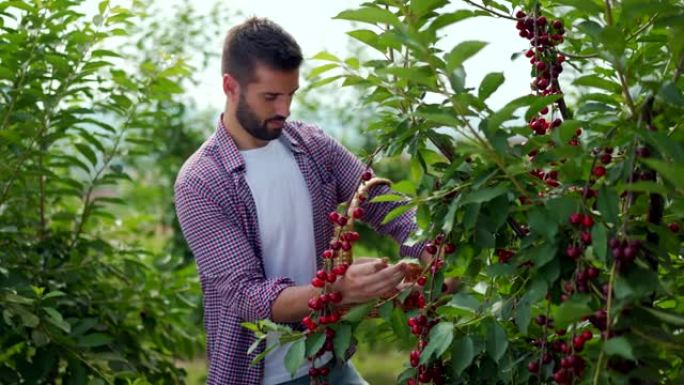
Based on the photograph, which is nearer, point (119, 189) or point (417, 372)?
point (417, 372)

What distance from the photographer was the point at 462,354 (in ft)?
6.72

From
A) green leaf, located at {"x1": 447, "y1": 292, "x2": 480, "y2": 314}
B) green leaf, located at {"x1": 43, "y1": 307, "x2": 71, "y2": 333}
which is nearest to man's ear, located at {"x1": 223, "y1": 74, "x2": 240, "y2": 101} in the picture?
green leaf, located at {"x1": 43, "y1": 307, "x2": 71, "y2": 333}

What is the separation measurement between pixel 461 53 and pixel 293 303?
882 millimetres

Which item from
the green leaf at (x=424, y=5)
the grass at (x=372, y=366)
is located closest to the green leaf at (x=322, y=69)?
the green leaf at (x=424, y=5)

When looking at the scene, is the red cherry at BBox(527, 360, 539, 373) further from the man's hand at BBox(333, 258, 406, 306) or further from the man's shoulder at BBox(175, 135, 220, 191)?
the man's shoulder at BBox(175, 135, 220, 191)

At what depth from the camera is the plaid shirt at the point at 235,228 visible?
2.66 metres

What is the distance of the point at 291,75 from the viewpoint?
288 centimetres

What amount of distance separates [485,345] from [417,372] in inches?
6.0

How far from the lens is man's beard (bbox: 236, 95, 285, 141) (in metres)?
2.84

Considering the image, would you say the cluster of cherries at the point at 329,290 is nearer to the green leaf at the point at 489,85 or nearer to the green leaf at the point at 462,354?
the green leaf at the point at 462,354

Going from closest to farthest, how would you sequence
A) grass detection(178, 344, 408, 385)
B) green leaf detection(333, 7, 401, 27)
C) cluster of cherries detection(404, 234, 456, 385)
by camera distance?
green leaf detection(333, 7, 401, 27) → cluster of cherries detection(404, 234, 456, 385) → grass detection(178, 344, 408, 385)

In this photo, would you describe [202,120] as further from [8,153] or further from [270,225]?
[270,225]

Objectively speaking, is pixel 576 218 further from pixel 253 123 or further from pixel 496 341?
pixel 253 123

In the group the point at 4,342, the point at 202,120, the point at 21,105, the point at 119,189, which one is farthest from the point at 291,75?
the point at 119,189
